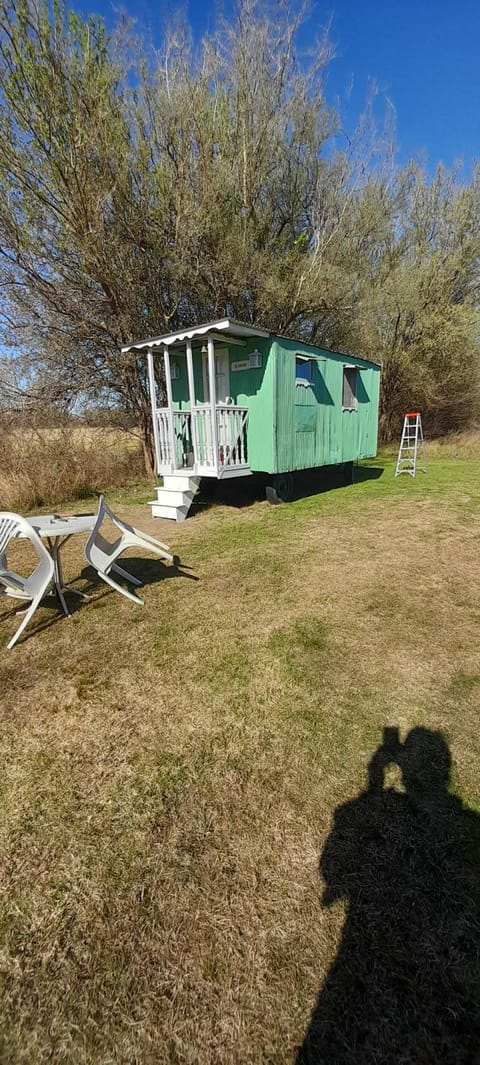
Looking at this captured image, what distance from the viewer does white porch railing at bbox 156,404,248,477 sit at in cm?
686

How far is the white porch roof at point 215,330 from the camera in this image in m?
6.09

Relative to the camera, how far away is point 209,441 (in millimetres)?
6977

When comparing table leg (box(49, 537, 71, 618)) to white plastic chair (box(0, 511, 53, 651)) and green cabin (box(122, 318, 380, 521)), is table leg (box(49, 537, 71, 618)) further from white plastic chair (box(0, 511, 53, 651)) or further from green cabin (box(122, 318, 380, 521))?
green cabin (box(122, 318, 380, 521))

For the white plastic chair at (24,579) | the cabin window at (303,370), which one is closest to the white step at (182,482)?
the cabin window at (303,370)

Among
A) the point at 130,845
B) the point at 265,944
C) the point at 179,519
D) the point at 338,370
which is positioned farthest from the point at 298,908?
the point at 338,370

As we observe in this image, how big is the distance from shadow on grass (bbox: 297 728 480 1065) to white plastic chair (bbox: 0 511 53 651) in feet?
7.49

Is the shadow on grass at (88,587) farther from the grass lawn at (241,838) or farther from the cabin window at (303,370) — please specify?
the cabin window at (303,370)

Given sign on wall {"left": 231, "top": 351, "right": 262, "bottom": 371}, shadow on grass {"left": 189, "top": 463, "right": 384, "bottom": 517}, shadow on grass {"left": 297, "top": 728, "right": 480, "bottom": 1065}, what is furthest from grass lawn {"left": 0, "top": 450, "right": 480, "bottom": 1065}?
sign on wall {"left": 231, "top": 351, "right": 262, "bottom": 371}

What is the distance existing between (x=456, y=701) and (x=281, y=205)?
40.4ft

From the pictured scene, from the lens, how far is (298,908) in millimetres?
1399

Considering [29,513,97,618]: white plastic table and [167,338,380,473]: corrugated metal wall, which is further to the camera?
[167,338,380,473]: corrugated metal wall

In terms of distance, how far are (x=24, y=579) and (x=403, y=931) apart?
278cm

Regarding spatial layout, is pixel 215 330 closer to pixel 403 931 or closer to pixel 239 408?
pixel 239 408

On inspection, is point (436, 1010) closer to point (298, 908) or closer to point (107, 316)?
point (298, 908)
